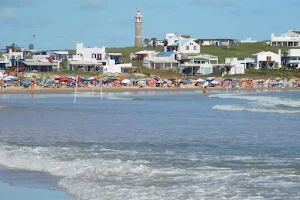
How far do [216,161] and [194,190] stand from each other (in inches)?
130

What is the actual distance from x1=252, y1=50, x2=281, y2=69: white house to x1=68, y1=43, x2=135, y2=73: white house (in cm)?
2125

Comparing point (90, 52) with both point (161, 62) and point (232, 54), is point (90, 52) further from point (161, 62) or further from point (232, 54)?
point (232, 54)

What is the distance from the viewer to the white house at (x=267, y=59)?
98812 millimetres

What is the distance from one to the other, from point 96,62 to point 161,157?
244ft

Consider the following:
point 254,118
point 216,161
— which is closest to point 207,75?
point 254,118

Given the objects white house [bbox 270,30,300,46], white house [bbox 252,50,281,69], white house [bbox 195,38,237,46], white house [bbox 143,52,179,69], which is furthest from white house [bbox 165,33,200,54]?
white house [bbox 270,30,300,46]

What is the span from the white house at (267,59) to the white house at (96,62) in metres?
21.3

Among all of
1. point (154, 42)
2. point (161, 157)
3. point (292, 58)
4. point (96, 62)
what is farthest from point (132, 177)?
point (154, 42)

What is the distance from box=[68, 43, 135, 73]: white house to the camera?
8769 cm

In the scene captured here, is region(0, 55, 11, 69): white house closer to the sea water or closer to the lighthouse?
the lighthouse

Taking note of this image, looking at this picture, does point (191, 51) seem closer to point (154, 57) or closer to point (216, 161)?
point (154, 57)

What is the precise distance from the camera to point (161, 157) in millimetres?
15711

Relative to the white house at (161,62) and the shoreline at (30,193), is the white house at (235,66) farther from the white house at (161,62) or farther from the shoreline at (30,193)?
the shoreline at (30,193)

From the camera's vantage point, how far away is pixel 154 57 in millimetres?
94312
